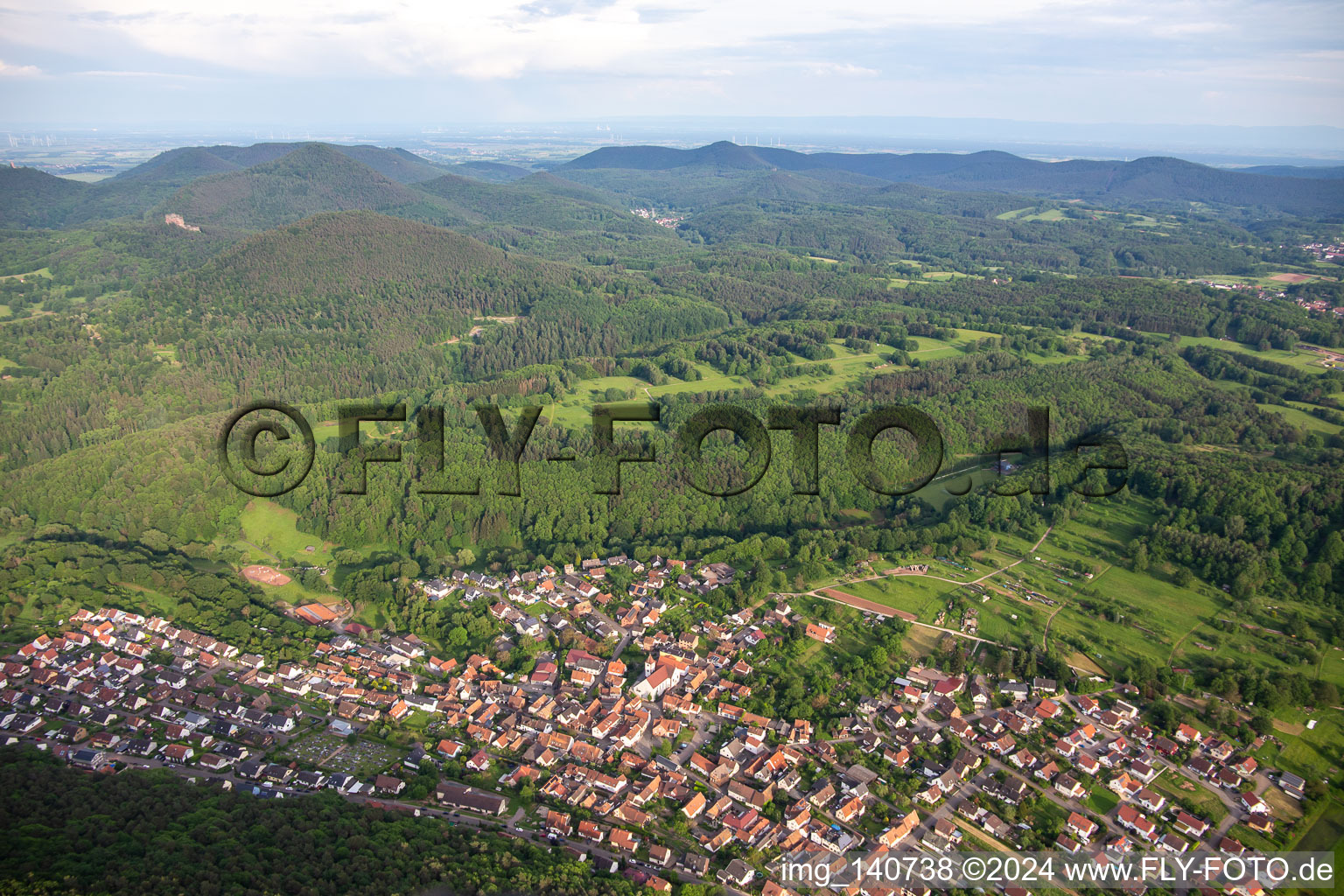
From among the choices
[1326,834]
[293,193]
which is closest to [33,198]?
[293,193]

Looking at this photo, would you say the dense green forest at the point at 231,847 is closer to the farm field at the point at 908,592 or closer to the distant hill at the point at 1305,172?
the farm field at the point at 908,592

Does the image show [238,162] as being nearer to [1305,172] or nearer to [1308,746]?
[1308,746]

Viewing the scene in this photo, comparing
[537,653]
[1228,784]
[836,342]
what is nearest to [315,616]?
[537,653]

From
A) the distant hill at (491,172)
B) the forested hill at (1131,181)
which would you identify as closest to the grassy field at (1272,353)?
the forested hill at (1131,181)

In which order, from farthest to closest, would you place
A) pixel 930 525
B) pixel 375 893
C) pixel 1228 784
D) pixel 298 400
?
pixel 298 400, pixel 930 525, pixel 1228 784, pixel 375 893

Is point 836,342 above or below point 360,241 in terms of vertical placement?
below

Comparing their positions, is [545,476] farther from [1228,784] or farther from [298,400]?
[1228,784]

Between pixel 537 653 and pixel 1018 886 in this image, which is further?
pixel 537 653
